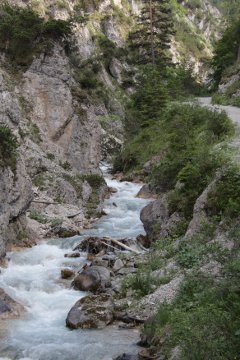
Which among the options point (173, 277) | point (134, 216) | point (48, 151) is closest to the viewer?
point (173, 277)

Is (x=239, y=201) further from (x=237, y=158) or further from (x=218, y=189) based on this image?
(x=237, y=158)

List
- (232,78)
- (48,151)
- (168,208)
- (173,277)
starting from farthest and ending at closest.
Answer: (232,78) < (48,151) < (168,208) < (173,277)

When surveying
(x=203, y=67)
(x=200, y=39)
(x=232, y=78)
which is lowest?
(x=232, y=78)

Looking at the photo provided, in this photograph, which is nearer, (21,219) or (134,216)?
(21,219)

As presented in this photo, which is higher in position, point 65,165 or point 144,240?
point 65,165

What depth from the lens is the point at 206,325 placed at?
736 cm

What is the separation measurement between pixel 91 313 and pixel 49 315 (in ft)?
4.19

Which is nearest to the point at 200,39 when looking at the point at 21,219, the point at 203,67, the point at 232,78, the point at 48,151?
the point at 203,67

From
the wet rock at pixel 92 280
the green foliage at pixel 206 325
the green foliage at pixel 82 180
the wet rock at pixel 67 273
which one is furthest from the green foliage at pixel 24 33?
the green foliage at pixel 206 325

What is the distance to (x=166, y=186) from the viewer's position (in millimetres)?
21766

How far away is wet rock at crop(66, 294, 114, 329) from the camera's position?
11.1 metres

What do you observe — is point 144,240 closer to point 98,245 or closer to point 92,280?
point 98,245

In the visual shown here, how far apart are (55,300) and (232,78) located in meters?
32.4

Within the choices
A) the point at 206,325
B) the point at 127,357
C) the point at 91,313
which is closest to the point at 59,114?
the point at 91,313
